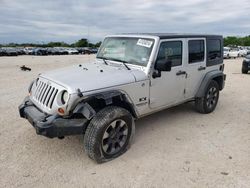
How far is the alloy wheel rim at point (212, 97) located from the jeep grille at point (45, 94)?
146 inches

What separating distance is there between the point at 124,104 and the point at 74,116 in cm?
87

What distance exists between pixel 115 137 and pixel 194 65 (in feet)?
8.18

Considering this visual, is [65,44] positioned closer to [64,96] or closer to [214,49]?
[214,49]

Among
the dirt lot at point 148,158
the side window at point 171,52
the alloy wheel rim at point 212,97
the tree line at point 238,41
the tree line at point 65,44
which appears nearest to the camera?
the dirt lot at point 148,158

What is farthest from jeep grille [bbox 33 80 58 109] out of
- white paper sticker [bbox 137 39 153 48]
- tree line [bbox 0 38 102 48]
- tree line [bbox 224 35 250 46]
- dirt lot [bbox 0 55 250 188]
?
tree line [bbox 224 35 250 46]

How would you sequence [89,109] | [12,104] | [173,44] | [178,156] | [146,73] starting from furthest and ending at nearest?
1. [12,104]
2. [173,44]
3. [146,73]
4. [178,156]
5. [89,109]

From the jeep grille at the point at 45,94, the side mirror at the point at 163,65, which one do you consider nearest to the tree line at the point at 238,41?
the side mirror at the point at 163,65

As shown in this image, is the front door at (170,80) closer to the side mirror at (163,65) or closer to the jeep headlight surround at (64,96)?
the side mirror at (163,65)

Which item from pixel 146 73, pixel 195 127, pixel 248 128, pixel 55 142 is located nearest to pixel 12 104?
pixel 55 142

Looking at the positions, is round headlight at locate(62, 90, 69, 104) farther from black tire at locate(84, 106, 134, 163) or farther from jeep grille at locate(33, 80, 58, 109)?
→ black tire at locate(84, 106, 134, 163)

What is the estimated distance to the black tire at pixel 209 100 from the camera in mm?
5719

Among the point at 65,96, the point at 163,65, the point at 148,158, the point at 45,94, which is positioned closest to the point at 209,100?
the point at 163,65

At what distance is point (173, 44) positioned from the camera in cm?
471

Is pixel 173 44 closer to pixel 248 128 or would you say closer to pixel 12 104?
pixel 248 128
